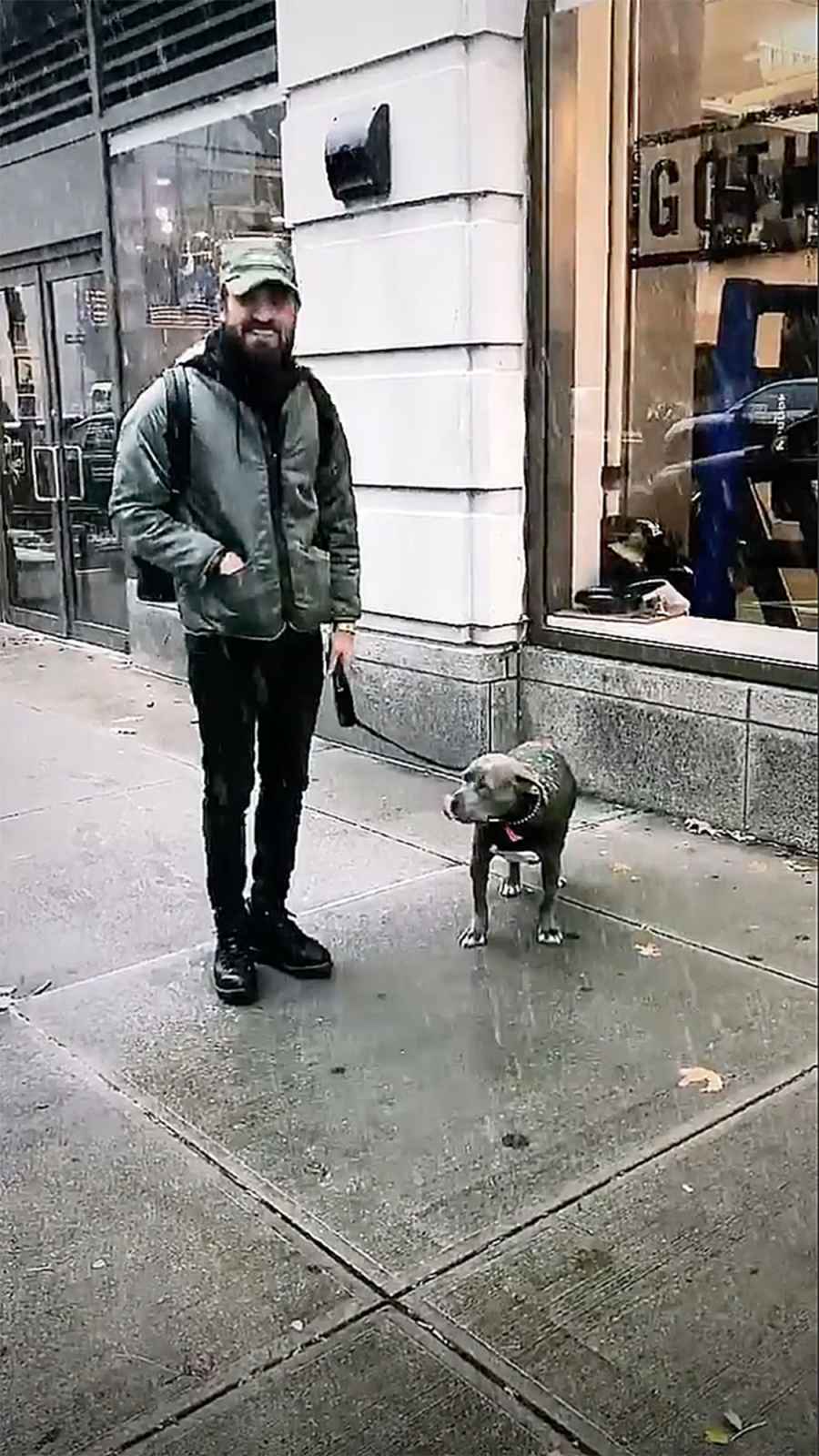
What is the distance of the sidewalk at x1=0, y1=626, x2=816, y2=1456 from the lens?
4.18 feet

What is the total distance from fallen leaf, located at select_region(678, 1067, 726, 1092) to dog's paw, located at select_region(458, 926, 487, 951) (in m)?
0.50

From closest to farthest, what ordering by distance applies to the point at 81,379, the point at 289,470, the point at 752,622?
the point at 752,622
the point at 289,470
the point at 81,379

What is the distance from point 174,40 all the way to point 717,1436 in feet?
9.77

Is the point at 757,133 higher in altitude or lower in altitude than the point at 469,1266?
higher

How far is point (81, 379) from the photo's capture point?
3959 mm

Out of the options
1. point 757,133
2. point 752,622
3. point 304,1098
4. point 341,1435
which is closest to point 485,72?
point 757,133

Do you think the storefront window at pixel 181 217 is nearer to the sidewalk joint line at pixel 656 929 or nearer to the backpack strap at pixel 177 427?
the backpack strap at pixel 177 427

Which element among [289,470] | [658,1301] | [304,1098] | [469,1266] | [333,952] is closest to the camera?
[658,1301]

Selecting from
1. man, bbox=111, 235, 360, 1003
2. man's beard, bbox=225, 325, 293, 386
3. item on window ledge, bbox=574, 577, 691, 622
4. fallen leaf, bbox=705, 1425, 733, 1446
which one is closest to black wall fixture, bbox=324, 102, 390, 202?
man, bbox=111, 235, 360, 1003

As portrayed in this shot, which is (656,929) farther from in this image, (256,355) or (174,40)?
(174,40)

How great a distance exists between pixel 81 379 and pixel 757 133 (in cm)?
271

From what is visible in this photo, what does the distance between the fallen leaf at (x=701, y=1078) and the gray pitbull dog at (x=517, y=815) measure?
17.0 inches

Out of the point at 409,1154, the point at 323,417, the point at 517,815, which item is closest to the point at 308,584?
the point at 323,417

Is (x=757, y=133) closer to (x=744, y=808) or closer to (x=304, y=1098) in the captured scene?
(x=744, y=808)
